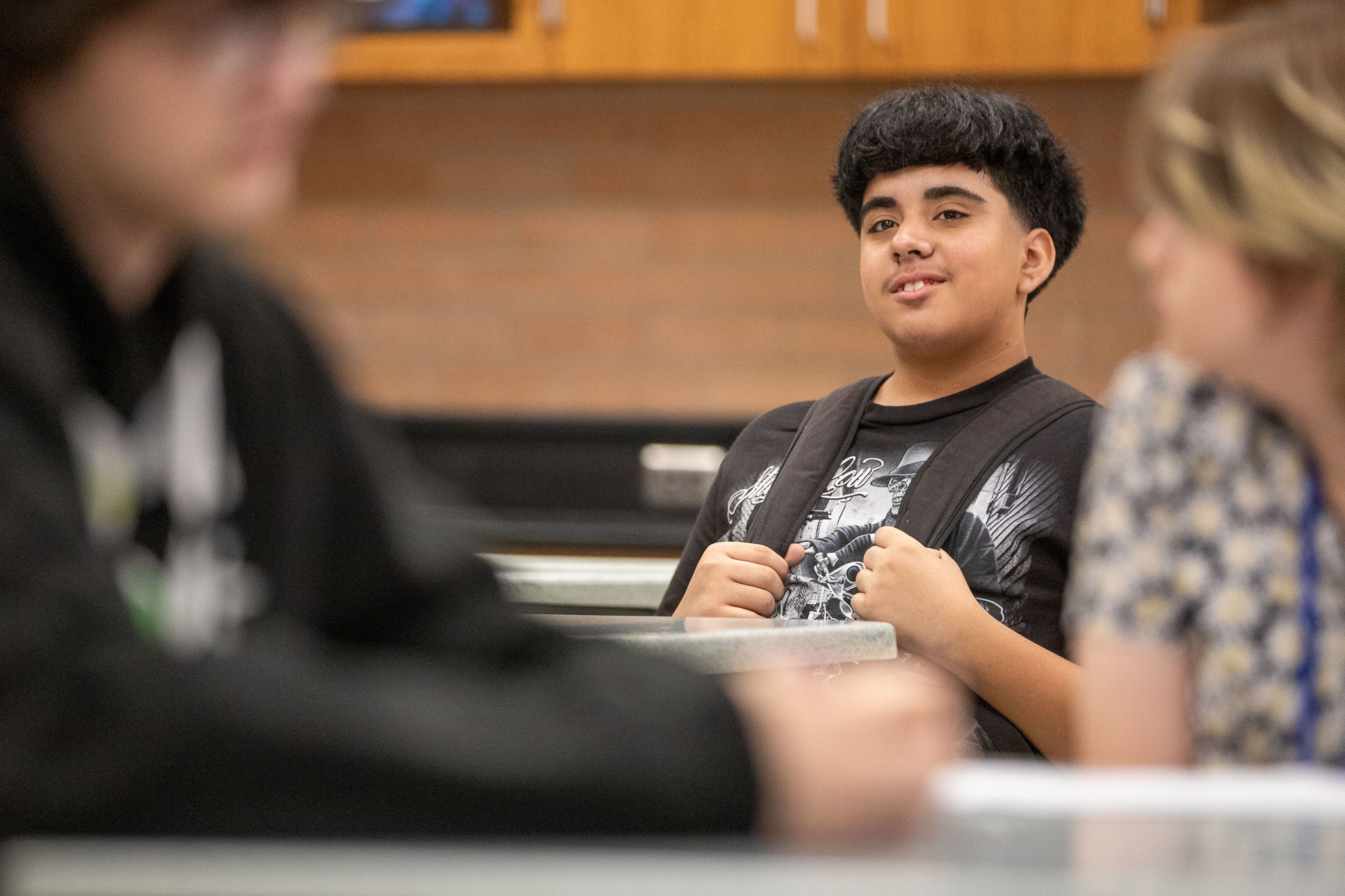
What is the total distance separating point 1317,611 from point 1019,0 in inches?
89.1

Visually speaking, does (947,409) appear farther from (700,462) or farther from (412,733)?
(700,462)

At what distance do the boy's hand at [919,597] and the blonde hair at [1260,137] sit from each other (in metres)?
0.56

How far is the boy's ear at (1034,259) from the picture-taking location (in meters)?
1.48

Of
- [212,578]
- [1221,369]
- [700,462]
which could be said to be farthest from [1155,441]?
[700,462]

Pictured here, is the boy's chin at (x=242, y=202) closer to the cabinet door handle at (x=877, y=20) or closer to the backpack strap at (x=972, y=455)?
the backpack strap at (x=972, y=455)

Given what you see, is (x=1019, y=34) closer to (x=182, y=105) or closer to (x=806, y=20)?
(x=806, y=20)

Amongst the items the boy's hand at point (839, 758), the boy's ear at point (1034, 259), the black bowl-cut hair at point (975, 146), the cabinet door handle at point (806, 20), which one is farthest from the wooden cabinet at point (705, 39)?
the boy's hand at point (839, 758)

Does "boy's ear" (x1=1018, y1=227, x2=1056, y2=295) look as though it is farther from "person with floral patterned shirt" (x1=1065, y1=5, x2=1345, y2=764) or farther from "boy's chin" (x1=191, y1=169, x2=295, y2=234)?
"boy's chin" (x1=191, y1=169, x2=295, y2=234)

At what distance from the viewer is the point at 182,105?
0.49m

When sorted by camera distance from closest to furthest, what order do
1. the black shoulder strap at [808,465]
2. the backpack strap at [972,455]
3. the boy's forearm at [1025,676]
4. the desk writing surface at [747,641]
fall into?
the desk writing surface at [747,641], the boy's forearm at [1025,676], the backpack strap at [972,455], the black shoulder strap at [808,465]

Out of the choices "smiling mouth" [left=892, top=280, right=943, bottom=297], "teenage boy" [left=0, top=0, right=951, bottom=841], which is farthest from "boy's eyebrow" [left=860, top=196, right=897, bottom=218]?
"teenage boy" [left=0, top=0, right=951, bottom=841]

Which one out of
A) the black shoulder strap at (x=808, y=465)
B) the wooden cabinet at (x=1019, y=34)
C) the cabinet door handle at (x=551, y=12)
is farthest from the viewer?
the cabinet door handle at (x=551, y=12)

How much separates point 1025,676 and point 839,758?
809mm

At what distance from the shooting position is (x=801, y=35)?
2717 millimetres
